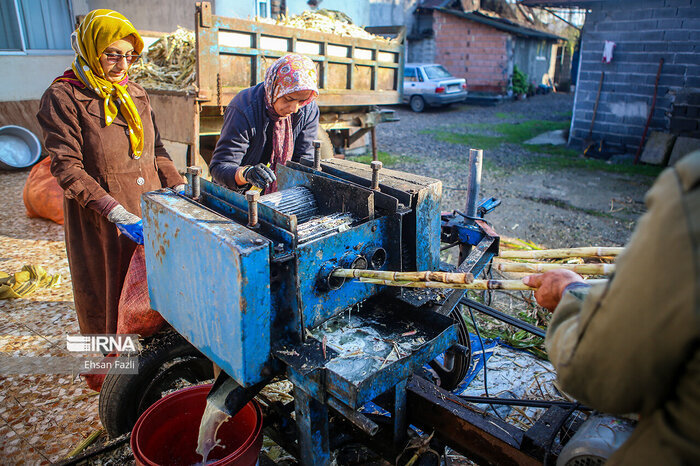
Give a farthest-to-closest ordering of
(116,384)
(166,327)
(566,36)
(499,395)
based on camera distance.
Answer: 1. (566,36)
2. (499,395)
3. (166,327)
4. (116,384)

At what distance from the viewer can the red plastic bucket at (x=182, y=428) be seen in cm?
215

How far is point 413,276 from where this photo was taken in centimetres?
173

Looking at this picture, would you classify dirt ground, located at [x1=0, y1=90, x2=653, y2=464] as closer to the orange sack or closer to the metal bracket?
the orange sack

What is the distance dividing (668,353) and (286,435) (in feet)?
5.87

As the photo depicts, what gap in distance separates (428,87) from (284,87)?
1531 centimetres

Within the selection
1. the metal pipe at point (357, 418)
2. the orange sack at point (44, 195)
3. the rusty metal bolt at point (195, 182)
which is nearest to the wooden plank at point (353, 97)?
the orange sack at point (44, 195)

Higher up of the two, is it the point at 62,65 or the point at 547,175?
the point at 62,65

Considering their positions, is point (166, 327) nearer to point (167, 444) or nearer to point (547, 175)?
point (167, 444)

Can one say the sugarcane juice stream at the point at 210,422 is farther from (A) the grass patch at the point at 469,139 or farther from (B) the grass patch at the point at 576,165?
(A) the grass patch at the point at 469,139

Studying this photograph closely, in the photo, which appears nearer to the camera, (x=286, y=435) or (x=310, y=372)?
(x=310, y=372)

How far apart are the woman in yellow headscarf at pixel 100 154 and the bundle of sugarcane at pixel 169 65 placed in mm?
2698

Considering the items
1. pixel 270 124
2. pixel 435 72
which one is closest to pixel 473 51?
pixel 435 72

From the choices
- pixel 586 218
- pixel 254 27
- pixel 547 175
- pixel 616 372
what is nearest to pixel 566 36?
pixel 547 175

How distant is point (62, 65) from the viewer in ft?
29.7
